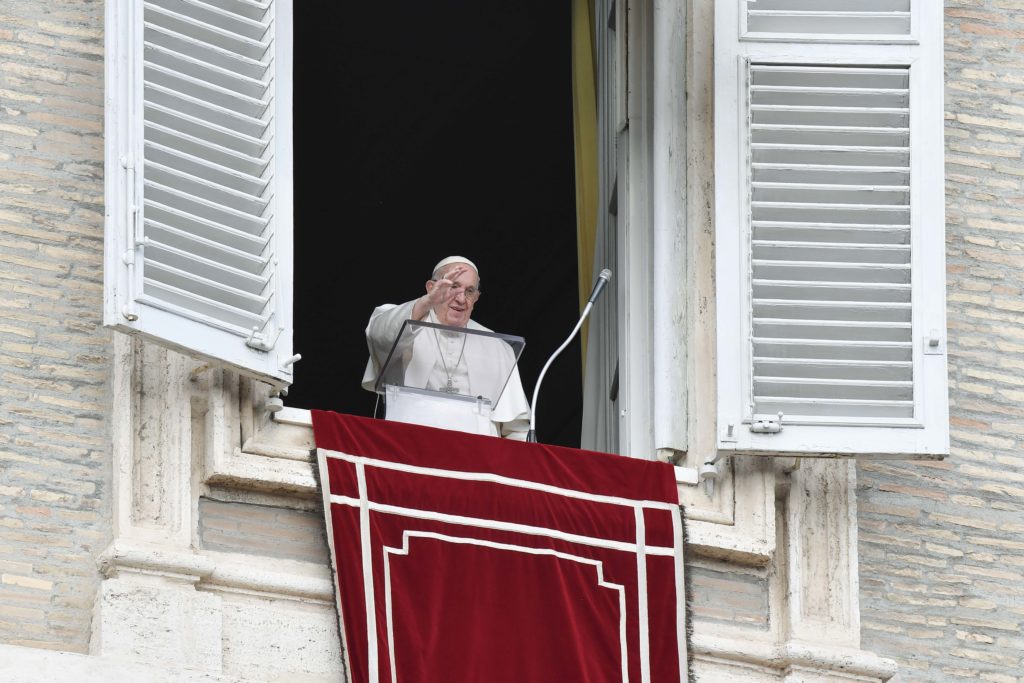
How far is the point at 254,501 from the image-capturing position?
9344mm

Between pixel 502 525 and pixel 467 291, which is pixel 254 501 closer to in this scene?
pixel 502 525

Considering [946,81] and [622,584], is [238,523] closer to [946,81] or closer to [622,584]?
[622,584]

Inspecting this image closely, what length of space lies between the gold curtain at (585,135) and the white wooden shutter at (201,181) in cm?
224

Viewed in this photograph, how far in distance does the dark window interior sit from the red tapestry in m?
4.43

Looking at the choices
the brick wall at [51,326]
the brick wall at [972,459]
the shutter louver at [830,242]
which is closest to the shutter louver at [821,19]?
the shutter louver at [830,242]

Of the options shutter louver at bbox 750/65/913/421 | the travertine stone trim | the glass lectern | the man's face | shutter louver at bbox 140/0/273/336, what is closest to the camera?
shutter louver at bbox 140/0/273/336

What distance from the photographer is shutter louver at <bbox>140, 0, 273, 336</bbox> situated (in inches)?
364

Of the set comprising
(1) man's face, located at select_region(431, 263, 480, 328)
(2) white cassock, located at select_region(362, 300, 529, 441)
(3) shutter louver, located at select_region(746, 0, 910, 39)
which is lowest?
(2) white cassock, located at select_region(362, 300, 529, 441)

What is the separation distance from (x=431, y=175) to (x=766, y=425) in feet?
17.1

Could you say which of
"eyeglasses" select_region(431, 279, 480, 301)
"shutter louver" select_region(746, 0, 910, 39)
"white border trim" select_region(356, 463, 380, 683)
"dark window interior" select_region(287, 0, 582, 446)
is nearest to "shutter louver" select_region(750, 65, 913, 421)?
"shutter louver" select_region(746, 0, 910, 39)

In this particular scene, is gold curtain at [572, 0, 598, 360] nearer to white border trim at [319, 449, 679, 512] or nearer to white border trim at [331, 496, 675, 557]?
white border trim at [319, 449, 679, 512]

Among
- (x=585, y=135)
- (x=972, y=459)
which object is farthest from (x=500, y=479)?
(x=585, y=135)

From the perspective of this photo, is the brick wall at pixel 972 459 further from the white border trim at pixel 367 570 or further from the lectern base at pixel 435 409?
the white border trim at pixel 367 570

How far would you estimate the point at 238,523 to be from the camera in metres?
9.30
